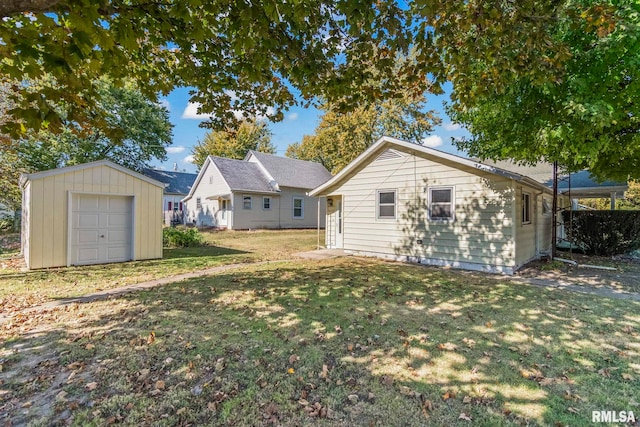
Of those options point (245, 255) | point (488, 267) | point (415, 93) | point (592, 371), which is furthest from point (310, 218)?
point (592, 371)

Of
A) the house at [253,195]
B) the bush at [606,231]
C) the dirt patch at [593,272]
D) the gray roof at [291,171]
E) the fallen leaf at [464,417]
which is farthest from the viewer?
the gray roof at [291,171]

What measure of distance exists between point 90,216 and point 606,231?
1747 centimetres

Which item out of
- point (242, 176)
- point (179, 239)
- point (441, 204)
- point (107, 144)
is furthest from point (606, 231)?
point (107, 144)

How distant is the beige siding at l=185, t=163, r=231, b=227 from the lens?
22.6 metres

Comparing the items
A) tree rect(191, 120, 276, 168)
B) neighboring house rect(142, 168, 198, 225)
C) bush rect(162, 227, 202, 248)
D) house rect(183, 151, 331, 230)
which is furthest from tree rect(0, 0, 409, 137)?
tree rect(191, 120, 276, 168)

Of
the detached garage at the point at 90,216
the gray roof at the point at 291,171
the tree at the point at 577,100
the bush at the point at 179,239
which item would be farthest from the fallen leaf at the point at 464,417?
the gray roof at the point at 291,171

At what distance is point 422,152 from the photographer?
976 cm

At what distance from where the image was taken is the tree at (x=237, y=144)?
36.4 meters

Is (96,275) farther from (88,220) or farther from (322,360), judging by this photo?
(322,360)

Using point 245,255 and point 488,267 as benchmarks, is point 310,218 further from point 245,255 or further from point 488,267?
point 488,267

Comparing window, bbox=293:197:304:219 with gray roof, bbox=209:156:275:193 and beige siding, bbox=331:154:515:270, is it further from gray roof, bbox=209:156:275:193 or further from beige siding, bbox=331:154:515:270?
beige siding, bbox=331:154:515:270

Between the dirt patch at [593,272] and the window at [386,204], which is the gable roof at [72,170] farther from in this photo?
the dirt patch at [593,272]

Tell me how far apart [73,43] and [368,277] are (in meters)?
6.85

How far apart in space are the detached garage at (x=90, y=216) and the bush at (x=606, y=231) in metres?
15.0
